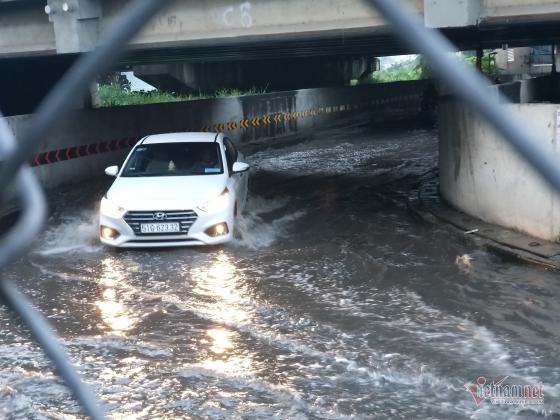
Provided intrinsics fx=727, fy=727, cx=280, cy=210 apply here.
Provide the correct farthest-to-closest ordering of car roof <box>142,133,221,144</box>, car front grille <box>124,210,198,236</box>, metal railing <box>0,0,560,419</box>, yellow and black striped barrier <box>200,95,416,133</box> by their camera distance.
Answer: yellow and black striped barrier <box>200,95,416,133</box>
car roof <box>142,133,221,144</box>
car front grille <box>124,210,198,236</box>
metal railing <box>0,0,560,419</box>

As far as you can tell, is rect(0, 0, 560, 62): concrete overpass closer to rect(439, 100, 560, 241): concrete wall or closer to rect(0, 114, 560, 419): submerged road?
Answer: rect(439, 100, 560, 241): concrete wall

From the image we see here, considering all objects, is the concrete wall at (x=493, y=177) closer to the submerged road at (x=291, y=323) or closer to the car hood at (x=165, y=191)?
the submerged road at (x=291, y=323)

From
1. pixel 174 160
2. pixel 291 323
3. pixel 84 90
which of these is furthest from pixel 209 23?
pixel 84 90

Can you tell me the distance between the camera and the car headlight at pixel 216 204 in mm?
9992

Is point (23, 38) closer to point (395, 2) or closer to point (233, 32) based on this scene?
point (233, 32)

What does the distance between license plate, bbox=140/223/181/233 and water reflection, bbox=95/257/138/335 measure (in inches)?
24.3

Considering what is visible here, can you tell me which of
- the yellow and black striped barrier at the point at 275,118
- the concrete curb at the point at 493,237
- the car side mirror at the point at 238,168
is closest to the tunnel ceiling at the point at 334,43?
the concrete curb at the point at 493,237

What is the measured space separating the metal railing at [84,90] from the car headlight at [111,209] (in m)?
8.31

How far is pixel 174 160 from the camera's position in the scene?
1119cm

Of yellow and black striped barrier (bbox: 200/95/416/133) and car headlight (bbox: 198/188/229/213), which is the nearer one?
car headlight (bbox: 198/188/229/213)

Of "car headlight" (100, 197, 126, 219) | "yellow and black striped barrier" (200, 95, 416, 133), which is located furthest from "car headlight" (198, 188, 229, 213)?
"yellow and black striped barrier" (200, 95, 416, 133)

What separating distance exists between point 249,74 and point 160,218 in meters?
26.5

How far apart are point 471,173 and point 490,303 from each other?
3.78 metres

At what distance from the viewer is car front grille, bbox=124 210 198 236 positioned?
32.4ft
